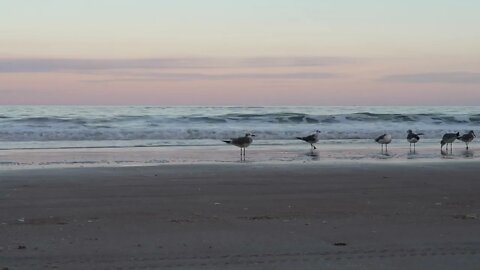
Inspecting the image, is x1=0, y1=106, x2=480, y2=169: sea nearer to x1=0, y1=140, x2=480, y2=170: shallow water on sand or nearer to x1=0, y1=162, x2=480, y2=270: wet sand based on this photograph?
x1=0, y1=140, x2=480, y2=170: shallow water on sand

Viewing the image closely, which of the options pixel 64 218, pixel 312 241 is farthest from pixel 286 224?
pixel 64 218

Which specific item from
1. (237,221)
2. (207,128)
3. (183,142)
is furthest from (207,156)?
(207,128)

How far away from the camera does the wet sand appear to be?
5418mm

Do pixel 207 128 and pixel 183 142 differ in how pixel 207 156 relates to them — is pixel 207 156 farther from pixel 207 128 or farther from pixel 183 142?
pixel 207 128

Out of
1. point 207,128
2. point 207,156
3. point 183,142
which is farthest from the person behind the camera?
point 207,128

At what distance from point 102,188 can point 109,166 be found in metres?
4.09

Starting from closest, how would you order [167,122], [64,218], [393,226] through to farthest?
[393,226], [64,218], [167,122]

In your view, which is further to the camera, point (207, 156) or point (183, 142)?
point (183, 142)

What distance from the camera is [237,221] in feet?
23.5

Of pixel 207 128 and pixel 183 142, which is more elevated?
pixel 207 128

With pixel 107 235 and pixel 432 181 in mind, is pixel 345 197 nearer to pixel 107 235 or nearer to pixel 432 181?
pixel 432 181

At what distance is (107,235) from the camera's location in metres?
6.34

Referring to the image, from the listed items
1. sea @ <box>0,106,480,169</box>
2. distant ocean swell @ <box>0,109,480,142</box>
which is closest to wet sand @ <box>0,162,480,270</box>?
sea @ <box>0,106,480,169</box>

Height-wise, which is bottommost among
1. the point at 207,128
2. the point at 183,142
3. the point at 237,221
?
the point at 237,221
